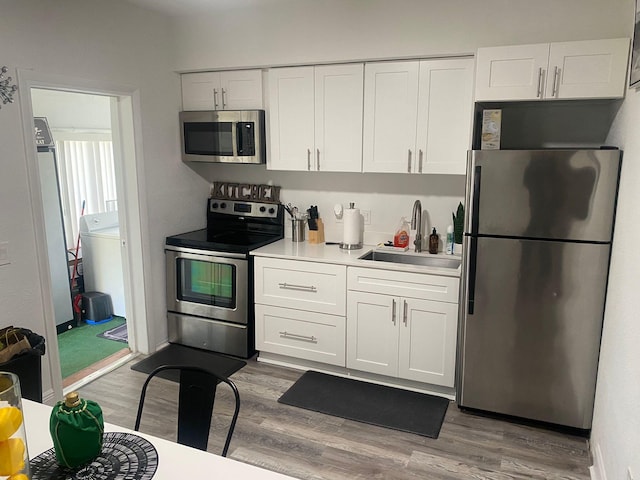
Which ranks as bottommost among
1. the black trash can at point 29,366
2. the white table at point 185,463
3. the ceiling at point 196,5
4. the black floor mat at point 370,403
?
the black floor mat at point 370,403

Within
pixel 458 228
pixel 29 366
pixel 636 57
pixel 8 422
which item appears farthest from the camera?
pixel 458 228

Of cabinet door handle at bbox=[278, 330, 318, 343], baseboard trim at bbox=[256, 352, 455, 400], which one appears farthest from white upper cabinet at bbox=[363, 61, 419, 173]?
baseboard trim at bbox=[256, 352, 455, 400]

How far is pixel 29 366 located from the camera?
256 cm

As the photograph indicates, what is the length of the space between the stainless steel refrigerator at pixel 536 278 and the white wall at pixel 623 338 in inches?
3.7

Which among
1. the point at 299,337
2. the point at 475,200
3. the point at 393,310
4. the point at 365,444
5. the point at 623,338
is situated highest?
the point at 475,200

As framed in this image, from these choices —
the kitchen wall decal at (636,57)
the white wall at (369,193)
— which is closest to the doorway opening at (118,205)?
the white wall at (369,193)

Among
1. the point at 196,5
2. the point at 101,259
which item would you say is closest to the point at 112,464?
the point at 196,5

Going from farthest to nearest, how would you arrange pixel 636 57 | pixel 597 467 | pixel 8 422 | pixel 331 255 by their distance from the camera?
pixel 331 255, pixel 597 467, pixel 636 57, pixel 8 422

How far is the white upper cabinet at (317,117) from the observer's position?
3.40 m

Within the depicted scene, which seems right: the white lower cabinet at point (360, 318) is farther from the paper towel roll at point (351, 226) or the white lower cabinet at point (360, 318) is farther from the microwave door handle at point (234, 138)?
the microwave door handle at point (234, 138)

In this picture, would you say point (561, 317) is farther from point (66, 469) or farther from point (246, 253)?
point (66, 469)

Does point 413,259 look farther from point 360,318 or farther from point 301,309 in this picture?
point 301,309

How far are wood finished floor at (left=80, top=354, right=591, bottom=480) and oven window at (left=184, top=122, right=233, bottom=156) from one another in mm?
1847

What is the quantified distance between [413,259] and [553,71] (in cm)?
150
